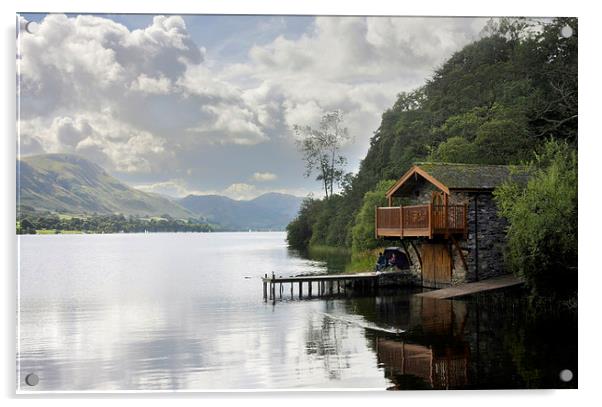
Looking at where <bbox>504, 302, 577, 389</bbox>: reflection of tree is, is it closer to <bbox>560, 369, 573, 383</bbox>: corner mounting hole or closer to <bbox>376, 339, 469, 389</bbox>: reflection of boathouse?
<bbox>560, 369, 573, 383</bbox>: corner mounting hole

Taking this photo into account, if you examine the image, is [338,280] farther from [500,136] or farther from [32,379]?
[32,379]

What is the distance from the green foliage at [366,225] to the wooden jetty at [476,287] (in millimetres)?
6884

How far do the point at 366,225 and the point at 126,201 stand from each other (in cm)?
1081

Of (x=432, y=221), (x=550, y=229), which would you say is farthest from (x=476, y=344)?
(x=432, y=221)

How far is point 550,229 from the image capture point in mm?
13523

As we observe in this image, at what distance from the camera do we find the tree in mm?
16219

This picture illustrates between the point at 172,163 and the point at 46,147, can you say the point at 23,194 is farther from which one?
the point at 172,163

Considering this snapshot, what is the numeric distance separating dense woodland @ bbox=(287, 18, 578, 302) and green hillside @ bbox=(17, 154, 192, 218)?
4555 mm

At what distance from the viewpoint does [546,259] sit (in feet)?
44.4

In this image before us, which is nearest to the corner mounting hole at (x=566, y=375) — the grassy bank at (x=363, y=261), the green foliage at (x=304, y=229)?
the green foliage at (x=304, y=229)

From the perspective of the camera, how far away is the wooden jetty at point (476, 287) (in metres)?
16.3

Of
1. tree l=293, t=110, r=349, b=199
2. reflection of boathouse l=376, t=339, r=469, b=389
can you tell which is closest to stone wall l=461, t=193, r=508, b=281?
tree l=293, t=110, r=349, b=199

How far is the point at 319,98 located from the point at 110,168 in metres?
4.49

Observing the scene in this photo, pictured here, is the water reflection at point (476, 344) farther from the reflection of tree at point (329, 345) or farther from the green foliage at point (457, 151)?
the green foliage at point (457, 151)
